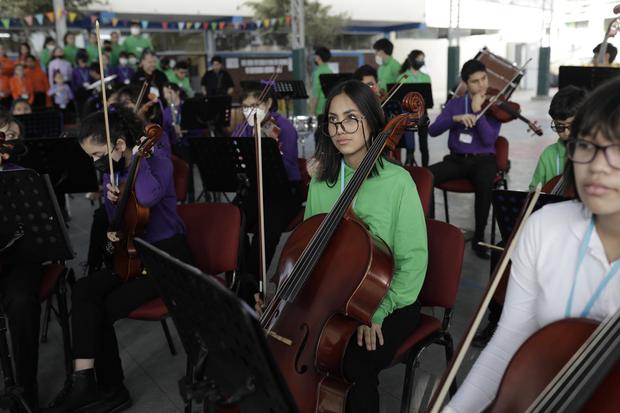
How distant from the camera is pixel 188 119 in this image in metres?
5.14

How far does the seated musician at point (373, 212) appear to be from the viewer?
1.60 meters

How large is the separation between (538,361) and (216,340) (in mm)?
562

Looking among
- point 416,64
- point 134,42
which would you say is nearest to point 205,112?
point 416,64

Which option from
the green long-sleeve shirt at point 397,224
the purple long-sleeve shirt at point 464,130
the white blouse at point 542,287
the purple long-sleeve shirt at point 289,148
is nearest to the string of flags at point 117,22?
the purple long-sleeve shirt at point 289,148

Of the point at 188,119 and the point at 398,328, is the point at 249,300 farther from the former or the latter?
the point at 188,119

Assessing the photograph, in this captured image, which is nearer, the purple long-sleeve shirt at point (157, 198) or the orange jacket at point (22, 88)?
the purple long-sleeve shirt at point (157, 198)

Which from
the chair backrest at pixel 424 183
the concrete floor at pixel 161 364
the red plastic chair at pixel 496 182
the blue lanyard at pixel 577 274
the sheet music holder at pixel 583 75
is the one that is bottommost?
the concrete floor at pixel 161 364

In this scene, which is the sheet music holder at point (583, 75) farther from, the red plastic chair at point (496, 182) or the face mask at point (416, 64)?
the face mask at point (416, 64)

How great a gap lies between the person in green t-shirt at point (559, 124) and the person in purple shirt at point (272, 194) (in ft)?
4.15

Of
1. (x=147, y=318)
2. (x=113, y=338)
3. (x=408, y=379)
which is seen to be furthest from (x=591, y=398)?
(x=113, y=338)

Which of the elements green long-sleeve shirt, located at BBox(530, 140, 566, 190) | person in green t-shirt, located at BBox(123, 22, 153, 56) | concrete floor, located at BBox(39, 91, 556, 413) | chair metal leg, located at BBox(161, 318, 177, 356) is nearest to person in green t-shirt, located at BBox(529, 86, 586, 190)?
green long-sleeve shirt, located at BBox(530, 140, 566, 190)

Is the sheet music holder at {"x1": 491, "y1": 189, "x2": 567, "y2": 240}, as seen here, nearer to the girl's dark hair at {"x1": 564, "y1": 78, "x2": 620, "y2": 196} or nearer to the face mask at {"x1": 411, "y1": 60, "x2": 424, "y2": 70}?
the girl's dark hair at {"x1": 564, "y1": 78, "x2": 620, "y2": 196}

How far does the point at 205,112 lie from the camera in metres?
5.12

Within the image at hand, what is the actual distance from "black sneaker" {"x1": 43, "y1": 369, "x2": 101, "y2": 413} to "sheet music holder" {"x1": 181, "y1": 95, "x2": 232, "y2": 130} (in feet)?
11.1
